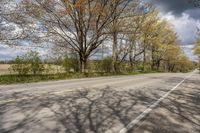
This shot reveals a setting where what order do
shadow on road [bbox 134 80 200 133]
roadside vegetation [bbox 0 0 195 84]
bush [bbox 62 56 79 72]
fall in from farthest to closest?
bush [bbox 62 56 79 72]
roadside vegetation [bbox 0 0 195 84]
shadow on road [bbox 134 80 200 133]

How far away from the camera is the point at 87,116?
604cm

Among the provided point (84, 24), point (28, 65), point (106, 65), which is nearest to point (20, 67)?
point (28, 65)

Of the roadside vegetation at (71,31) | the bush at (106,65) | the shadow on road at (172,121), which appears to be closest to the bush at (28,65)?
the roadside vegetation at (71,31)

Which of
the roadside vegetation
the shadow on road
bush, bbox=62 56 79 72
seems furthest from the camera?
bush, bbox=62 56 79 72

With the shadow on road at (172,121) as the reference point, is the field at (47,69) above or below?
above

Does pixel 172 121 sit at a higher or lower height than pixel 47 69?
lower

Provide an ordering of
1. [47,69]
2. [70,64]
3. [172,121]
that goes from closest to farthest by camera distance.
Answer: [172,121] < [47,69] < [70,64]

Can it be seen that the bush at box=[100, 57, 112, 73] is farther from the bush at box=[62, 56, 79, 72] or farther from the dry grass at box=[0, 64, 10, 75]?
the dry grass at box=[0, 64, 10, 75]

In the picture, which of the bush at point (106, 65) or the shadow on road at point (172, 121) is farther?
the bush at point (106, 65)

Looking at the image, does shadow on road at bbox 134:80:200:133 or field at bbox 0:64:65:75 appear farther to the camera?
field at bbox 0:64:65:75

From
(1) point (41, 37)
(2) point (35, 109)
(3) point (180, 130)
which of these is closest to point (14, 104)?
(2) point (35, 109)

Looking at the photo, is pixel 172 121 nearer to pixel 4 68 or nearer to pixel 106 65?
pixel 4 68

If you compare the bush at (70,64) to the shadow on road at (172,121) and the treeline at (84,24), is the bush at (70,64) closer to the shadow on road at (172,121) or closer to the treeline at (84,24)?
the treeline at (84,24)

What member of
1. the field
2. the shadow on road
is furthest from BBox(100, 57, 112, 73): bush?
the shadow on road
